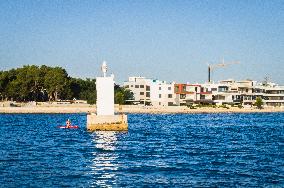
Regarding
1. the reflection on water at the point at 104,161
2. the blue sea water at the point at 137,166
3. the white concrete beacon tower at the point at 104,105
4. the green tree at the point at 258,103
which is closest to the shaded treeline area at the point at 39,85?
the green tree at the point at 258,103

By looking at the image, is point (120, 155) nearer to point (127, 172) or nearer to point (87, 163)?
point (87, 163)

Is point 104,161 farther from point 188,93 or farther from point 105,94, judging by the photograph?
point 188,93

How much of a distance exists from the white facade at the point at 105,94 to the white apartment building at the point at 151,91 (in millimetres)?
123043

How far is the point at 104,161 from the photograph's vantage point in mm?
31531

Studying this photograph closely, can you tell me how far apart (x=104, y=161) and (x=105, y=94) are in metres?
24.4

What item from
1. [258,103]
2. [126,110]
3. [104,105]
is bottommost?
[126,110]

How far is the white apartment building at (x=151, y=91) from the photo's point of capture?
18012 centimetres

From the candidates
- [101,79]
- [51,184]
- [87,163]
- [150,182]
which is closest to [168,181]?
[150,182]

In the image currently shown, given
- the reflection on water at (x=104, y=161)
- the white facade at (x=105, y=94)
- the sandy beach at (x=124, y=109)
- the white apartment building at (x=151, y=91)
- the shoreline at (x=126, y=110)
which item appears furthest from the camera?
the white apartment building at (x=151, y=91)

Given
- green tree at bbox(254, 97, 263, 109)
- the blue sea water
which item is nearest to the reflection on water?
the blue sea water

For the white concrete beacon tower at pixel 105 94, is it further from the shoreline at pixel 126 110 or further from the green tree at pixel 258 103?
the green tree at pixel 258 103

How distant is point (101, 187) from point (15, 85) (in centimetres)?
14948

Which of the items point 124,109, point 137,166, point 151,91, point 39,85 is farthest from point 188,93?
point 137,166

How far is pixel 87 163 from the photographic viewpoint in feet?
99.7
